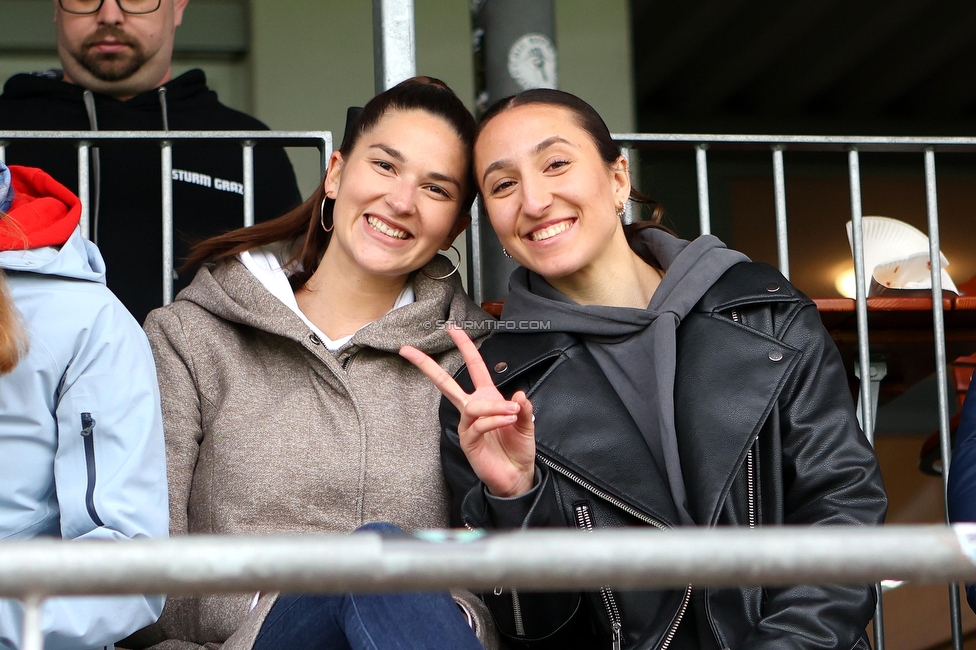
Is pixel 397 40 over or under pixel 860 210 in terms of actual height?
over

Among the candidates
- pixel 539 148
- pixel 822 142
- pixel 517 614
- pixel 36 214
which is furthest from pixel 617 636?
pixel 822 142

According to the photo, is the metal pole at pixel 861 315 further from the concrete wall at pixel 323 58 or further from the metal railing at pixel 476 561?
the concrete wall at pixel 323 58

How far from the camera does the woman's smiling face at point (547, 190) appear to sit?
2.41 m

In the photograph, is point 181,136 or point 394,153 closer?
point 394,153

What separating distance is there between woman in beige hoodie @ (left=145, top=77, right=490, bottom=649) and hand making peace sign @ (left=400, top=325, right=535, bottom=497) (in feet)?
0.99

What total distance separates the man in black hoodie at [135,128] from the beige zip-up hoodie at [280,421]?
65 cm

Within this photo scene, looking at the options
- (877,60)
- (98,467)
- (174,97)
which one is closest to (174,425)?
(98,467)

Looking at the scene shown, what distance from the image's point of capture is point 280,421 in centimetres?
234

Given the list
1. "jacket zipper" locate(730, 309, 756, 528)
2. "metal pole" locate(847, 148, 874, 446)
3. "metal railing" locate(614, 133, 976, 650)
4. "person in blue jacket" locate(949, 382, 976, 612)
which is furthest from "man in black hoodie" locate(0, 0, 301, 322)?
"person in blue jacket" locate(949, 382, 976, 612)

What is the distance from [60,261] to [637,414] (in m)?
1.03

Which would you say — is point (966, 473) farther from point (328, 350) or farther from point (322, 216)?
point (322, 216)

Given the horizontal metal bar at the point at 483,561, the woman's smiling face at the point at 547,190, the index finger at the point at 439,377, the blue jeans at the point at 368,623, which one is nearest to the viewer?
the horizontal metal bar at the point at 483,561

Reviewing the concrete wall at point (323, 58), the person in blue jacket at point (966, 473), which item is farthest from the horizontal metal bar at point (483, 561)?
the concrete wall at point (323, 58)

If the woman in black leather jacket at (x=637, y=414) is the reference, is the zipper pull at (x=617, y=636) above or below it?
below
